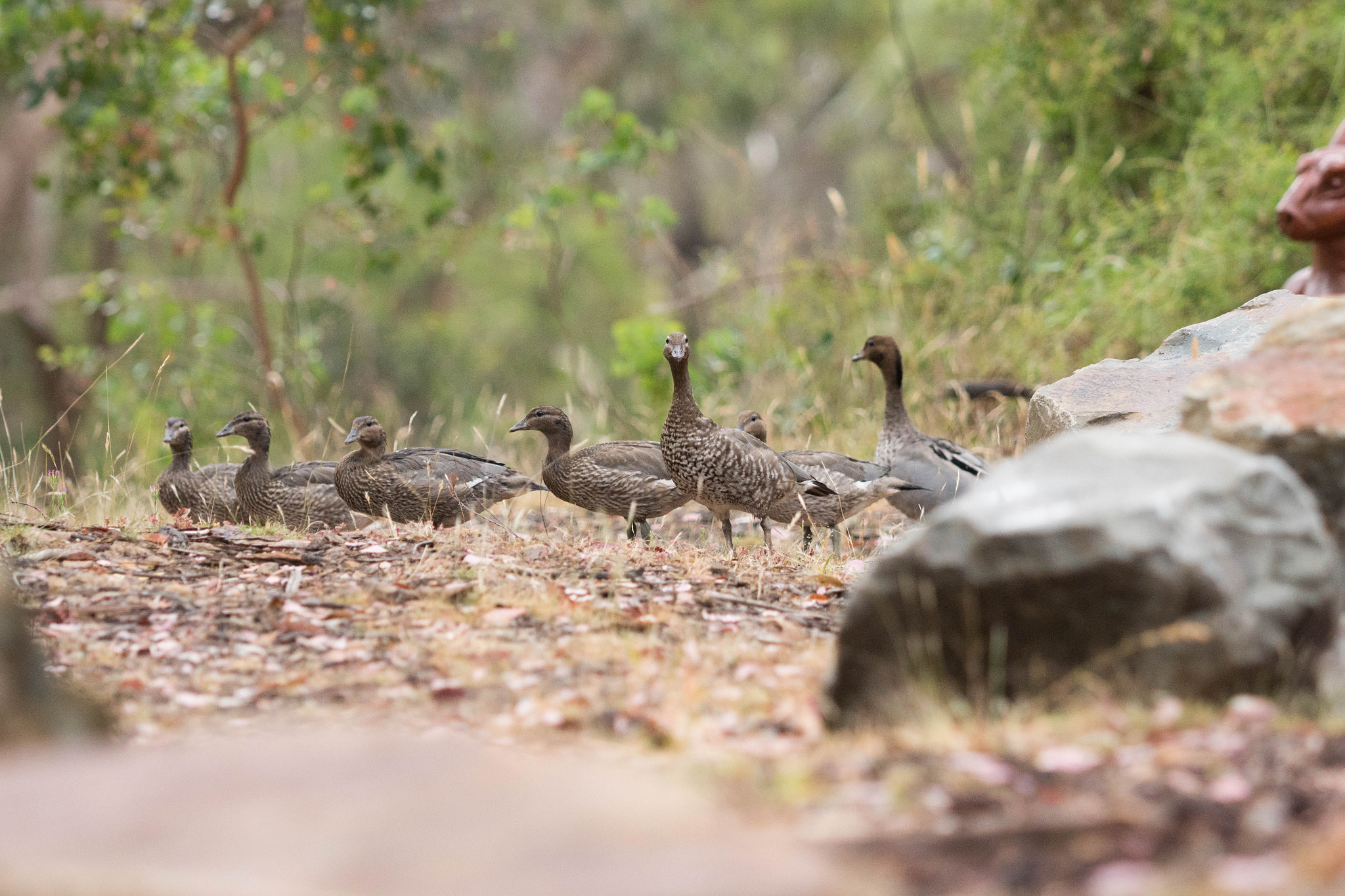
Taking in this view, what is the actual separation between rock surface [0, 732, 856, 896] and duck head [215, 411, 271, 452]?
4912 mm

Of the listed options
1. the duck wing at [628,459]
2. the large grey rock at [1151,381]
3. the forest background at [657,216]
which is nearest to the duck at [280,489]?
the forest background at [657,216]

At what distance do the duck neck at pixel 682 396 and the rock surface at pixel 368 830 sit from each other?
4.15 meters

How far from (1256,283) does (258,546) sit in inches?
338

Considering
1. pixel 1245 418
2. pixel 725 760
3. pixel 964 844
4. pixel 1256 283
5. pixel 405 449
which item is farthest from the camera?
pixel 1256 283

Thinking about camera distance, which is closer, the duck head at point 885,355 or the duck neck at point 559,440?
the duck neck at point 559,440

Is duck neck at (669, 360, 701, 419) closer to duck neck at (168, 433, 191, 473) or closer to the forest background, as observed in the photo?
the forest background

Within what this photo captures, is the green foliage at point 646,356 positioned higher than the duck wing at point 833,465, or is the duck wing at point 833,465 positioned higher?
the green foliage at point 646,356

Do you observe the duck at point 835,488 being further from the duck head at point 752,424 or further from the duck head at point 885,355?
the duck head at point 885,355

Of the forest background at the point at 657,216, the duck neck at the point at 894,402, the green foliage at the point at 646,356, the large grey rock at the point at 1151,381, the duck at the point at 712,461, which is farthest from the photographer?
the green foliage at the point at 646,356

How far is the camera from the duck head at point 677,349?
22.3 ft

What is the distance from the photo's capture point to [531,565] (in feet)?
18.8

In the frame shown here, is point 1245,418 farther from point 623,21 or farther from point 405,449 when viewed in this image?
point 623,21

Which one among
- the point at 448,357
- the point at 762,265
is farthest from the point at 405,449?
the point at 448,357

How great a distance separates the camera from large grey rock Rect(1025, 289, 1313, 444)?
631 cm
